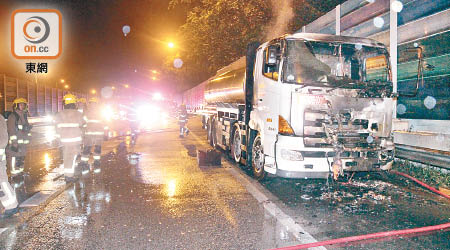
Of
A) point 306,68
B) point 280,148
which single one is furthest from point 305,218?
point 306,68

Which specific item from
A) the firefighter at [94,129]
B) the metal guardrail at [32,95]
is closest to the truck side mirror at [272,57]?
the firefighter at [94,129]

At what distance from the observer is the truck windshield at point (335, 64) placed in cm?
624

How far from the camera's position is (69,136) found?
7.30 metres

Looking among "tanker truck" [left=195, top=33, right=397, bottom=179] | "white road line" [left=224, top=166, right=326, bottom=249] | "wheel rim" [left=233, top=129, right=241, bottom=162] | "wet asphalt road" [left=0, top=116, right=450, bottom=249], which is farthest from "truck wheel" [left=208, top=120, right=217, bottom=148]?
"tanker truck" [left=195, top=33, right=397, bottom=179]

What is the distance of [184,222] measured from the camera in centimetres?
477

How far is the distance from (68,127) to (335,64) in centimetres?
539

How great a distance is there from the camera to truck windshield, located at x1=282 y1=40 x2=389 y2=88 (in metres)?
6.24

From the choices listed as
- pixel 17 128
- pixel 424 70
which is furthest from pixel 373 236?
pixel 17 128

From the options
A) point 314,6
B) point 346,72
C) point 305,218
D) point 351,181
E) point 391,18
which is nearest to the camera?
point 305,218

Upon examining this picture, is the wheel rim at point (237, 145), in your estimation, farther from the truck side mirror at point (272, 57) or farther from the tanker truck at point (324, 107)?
the truck side mirror at point (272, 57)

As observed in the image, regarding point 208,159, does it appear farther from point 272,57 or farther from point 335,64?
point 335,64

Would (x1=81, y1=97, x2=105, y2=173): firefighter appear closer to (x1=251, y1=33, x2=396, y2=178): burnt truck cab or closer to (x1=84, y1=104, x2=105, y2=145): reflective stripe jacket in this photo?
→ (x1=84, y1=104, x2=105, y2=145): reflective stripe jacket

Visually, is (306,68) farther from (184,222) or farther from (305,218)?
(184,222)

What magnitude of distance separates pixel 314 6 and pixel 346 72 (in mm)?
13000
